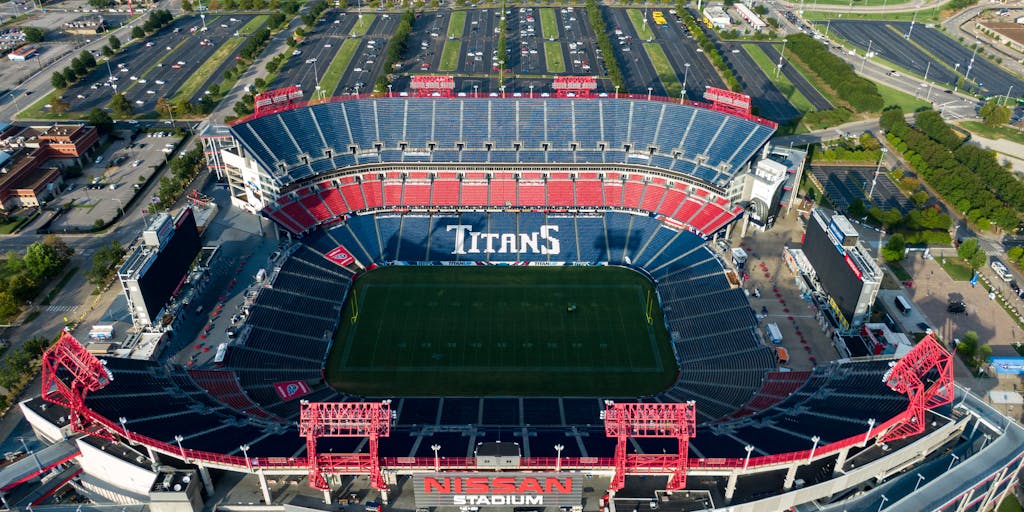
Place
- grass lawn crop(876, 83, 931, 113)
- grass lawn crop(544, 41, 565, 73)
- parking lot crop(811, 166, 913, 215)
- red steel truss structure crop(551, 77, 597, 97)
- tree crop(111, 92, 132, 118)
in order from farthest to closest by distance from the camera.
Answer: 1. grass lawn crop(544, 41, 565, 73)
2. grass lawn crop(876, 83, 931, 113)
3. tree crop(111, 92, 132, 118)
4. parking lot crop(811, 166, 913, 215)
5. red steel truss structure crop(551, 77, 597, 97)

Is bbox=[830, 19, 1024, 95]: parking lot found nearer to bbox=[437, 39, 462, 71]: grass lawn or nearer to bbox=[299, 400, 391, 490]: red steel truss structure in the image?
bbox=[437, 39, 462, 71]: grass lawn

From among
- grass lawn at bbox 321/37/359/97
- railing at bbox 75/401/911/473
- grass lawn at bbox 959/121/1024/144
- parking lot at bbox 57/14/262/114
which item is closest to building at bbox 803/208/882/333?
railing at bbox 75/401/911/473

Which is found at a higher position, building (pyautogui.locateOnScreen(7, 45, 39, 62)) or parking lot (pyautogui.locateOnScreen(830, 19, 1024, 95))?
building (pyautogui.locateOnScreen(7, 45, 39, 62))

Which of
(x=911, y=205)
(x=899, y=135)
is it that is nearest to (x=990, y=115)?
(x=899, y=135)

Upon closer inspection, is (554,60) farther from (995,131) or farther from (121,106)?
(121,106)

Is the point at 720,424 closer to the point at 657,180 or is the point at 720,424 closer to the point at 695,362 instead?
the point at 695,362
